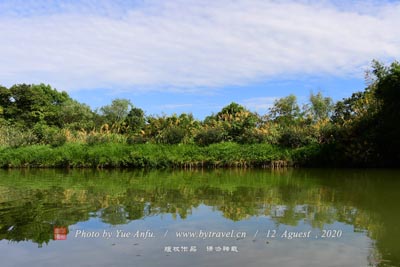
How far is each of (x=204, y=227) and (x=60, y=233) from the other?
228 centimetres

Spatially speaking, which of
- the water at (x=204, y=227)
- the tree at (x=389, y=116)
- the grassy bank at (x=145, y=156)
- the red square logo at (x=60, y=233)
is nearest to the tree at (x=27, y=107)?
the grassy bank at (x=145, y=156)

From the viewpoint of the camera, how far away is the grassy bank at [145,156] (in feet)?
65.3

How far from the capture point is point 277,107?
26375 millimetres

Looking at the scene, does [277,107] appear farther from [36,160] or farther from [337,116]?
[36,160]

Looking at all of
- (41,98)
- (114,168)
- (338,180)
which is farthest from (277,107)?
(41,98)

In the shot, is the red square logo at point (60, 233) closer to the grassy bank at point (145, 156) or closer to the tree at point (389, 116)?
the grassy bank at point (145, 156)

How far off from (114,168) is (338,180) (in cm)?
1149

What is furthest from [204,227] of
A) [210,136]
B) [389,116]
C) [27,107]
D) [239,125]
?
[27,107]

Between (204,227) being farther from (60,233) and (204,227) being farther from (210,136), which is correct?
(210,136)

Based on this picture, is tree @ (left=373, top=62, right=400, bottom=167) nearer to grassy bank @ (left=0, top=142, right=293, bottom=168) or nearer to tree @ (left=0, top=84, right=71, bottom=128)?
grassy bank @ (left=0, top=142, right=293, bottom=168)

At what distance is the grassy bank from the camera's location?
783 inches

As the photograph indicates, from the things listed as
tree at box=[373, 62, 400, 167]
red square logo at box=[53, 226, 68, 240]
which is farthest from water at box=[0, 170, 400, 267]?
tree at box=[373, 62, 400, 167]

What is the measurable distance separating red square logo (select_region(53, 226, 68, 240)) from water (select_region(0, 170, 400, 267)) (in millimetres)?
15

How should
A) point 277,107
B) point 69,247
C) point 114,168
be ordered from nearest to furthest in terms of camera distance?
1. point 69,247
2. point 114,168
3. point 277,107
